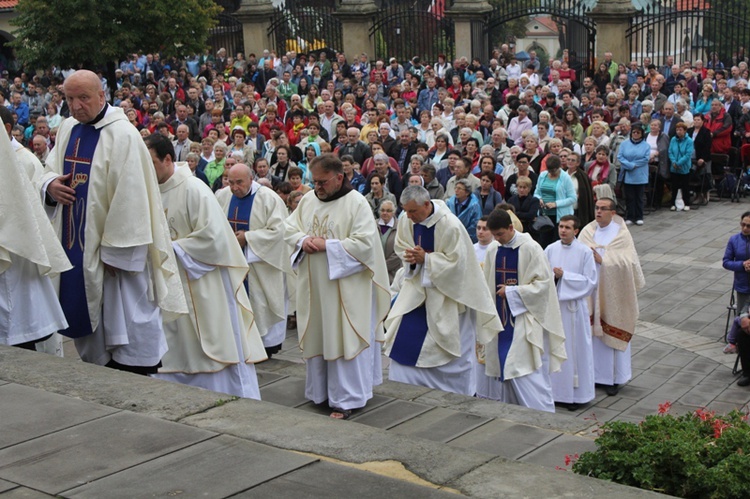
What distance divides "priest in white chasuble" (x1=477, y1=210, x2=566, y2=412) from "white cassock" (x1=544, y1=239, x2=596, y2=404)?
2.18ft

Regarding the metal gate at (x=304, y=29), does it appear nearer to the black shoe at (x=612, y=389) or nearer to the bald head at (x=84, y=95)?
the black shoe at (x=612, y=389)

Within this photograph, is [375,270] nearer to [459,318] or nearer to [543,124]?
[459,318]

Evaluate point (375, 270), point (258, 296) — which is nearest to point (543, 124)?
point (258, 296)

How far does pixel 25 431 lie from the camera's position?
A: 187 inches

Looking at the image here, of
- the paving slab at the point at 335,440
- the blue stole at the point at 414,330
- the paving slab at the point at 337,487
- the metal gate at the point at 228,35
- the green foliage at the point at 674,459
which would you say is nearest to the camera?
the paving slab at the point at 337,487

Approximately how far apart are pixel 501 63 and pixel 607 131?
23.8 feet

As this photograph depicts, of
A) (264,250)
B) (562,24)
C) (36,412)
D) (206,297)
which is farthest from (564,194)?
(562,24)

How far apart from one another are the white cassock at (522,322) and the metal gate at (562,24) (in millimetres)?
16658

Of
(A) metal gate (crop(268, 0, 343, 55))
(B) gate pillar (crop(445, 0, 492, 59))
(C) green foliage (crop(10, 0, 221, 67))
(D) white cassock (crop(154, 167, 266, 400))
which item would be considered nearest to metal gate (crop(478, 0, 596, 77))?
(B) gate pillar (crop(445, 0, 492, 59))

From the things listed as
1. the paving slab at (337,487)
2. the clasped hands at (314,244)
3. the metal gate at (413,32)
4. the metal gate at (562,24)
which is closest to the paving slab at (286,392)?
the clasped hands at (314,244)

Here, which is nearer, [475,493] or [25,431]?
[475,493]

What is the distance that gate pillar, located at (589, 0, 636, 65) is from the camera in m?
25.0

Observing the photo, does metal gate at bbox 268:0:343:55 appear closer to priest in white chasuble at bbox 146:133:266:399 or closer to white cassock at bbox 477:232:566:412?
white cassock at bbox 477:232:566:412

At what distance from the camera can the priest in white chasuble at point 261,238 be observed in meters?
9.57
